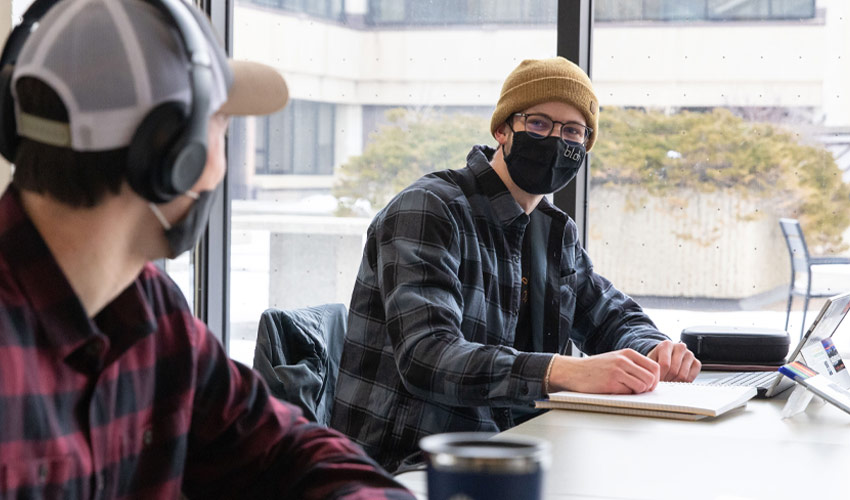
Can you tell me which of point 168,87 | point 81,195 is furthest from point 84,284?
point 168,87

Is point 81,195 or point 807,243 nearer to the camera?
point 81,195

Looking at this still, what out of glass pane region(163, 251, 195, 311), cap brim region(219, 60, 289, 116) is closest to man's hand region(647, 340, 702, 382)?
cap brim region(219, 60, 289, 116)

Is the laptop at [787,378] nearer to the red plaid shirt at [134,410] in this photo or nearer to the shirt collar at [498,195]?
the shirt collar at [498,195]

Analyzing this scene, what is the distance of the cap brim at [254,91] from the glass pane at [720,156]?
84.2 inches

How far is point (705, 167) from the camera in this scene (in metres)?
3.03

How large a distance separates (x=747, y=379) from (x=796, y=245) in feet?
3.43

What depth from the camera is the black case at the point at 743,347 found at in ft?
7.32

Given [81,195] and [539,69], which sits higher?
[539,69]

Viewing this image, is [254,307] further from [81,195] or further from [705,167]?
[81,195]

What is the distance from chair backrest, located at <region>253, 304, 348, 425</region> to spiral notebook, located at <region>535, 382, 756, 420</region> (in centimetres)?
56

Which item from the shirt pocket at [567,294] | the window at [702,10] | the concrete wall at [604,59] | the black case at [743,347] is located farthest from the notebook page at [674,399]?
the window at [702,10]

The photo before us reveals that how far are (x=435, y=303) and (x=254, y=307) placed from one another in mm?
1899

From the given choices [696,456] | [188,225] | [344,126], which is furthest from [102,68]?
[344,126]

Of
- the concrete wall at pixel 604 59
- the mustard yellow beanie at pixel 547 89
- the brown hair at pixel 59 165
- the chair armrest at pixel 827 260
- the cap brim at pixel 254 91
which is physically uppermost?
the concrete wall at pixel 604 59
